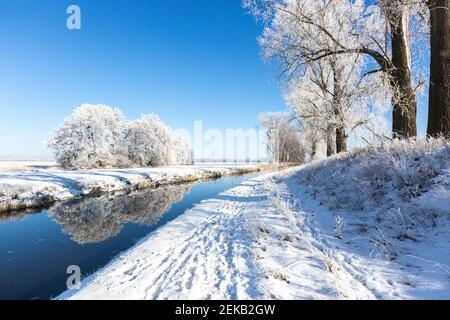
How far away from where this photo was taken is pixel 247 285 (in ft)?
11.7

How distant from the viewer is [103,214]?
39.0ft

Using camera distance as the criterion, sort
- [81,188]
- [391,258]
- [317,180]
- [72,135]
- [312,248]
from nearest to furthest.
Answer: [391,258] → [312,248] → [317,180] → [81,188] → [72,135]

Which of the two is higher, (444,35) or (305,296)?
(444,35)

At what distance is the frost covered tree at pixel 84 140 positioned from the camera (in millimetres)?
41344

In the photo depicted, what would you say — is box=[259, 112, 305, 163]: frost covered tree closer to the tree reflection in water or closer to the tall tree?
the tree reflection in water

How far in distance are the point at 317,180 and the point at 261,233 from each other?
630cm

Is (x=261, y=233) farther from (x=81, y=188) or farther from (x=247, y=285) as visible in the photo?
(x=81, y=188)

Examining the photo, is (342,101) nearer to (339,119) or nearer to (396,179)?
(339,119)

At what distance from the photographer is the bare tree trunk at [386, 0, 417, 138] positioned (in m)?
8.60

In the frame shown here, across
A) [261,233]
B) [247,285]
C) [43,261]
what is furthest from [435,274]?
[43,261]

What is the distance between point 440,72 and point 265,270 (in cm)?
725

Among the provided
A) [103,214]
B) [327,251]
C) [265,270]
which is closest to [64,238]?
[103,214]

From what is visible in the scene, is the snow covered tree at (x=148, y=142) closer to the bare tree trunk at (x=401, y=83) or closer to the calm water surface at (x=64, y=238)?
the calm water surface at (x=64, y=238)

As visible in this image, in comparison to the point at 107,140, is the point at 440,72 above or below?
below
